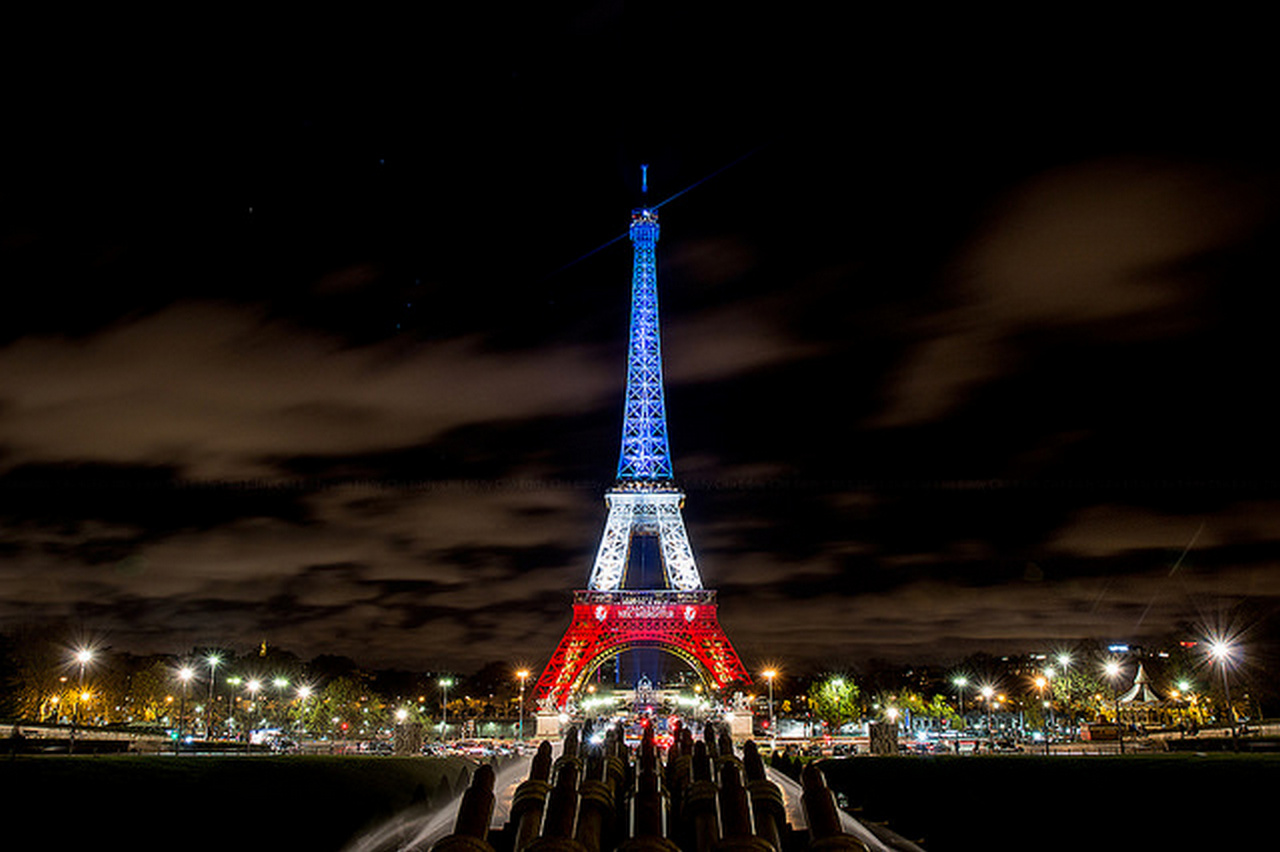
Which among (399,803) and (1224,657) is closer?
(399,803)

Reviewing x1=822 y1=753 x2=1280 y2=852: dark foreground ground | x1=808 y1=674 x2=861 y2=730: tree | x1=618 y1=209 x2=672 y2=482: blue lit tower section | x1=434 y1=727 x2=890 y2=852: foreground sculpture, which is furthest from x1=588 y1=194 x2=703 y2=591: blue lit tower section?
x1=434 y1=727 x2=890 y2=852: foreground sculpture

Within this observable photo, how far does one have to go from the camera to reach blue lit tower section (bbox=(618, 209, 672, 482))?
286 feet

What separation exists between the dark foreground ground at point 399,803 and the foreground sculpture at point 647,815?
197 inches

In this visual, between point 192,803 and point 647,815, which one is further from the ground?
point 647,815

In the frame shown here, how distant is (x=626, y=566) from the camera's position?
84.2 meters

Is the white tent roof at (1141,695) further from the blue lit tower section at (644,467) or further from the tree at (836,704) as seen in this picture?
the blue lit tower section at (644,467)

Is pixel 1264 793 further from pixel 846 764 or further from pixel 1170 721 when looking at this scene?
pixel 1170 721

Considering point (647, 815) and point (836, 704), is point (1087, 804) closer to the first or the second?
point (647, 815)

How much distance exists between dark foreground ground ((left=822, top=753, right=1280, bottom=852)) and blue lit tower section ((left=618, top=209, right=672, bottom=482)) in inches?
2460

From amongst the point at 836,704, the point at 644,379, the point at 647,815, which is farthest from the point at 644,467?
the point at 647,815

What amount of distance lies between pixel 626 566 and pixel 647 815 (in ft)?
241

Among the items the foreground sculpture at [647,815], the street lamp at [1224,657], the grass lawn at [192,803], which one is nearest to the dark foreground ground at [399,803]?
the grass lawn at [192,803]

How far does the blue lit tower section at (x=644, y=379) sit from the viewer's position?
8731cm

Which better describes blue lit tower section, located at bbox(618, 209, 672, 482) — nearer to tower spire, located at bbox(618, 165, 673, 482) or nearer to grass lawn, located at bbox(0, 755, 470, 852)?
tower spire, located at bbox(618, 165, 673, 482)
